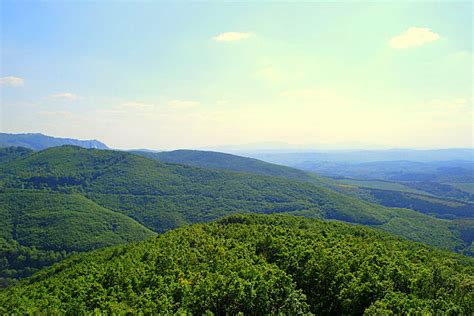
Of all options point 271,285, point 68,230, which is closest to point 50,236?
point 68,230

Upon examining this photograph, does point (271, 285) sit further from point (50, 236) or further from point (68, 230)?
point (50, 236)

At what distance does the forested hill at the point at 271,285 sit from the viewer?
38.2m

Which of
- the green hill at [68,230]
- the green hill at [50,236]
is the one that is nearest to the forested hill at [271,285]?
the green hill at [50,236]

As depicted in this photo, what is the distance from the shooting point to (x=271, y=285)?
4000cm

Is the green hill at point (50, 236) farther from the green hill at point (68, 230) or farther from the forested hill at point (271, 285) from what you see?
the forested hill at point (271, 285)

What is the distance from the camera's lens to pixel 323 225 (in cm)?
9556

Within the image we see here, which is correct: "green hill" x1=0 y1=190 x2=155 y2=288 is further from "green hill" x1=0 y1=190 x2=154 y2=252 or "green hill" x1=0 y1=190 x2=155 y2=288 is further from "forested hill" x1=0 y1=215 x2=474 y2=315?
"forested hill" x1=0 y1=215 x2=474 y2=315

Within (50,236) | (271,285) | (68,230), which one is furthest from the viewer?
(68,230)

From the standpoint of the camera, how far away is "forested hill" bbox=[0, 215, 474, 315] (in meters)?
38.2

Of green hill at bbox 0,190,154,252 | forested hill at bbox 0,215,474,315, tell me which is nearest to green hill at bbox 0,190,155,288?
green hill at bbox 0,190,154,252

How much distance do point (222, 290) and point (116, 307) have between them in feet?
40.0

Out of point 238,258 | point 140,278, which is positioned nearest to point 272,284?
point 238,258

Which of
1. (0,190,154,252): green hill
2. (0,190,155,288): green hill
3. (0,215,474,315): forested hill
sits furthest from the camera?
(0,190,154,252): green hill

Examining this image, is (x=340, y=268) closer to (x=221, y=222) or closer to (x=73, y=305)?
(x=73, y=305)
